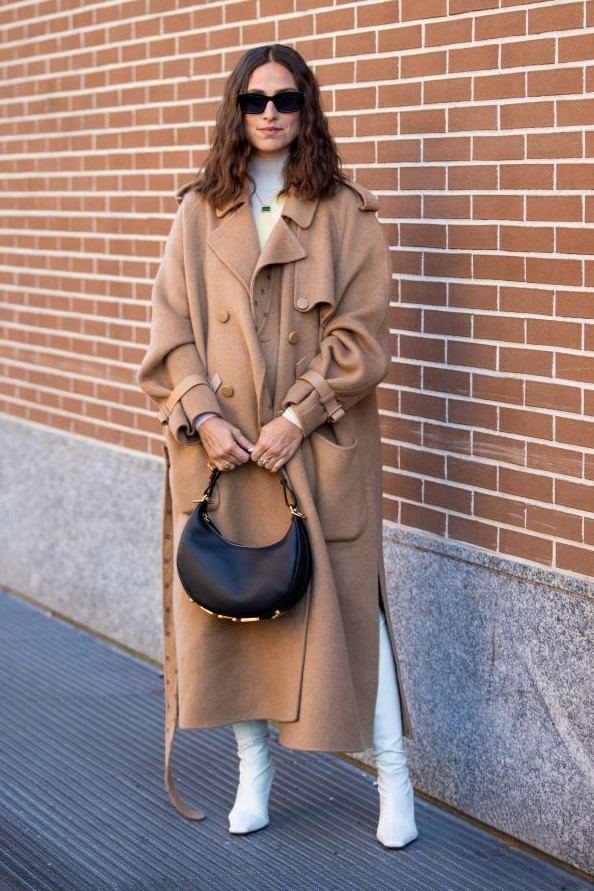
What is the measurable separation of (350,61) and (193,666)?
212 cm

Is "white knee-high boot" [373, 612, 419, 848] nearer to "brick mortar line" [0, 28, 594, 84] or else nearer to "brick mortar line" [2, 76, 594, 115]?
"brick mortar line" [2, 76, 594, 115]

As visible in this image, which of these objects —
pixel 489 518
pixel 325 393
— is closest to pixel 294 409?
pixel 325 393

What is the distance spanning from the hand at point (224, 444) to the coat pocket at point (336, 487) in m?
0.20

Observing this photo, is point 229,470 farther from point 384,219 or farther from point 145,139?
point 145,139

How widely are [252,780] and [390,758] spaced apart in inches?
18.0

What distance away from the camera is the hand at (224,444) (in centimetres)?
411

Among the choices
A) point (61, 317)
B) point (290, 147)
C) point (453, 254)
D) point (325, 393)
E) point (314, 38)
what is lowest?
point (325, 393)

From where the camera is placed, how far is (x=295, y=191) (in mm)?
4176

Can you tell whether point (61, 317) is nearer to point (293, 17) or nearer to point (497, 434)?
point (293, 17)

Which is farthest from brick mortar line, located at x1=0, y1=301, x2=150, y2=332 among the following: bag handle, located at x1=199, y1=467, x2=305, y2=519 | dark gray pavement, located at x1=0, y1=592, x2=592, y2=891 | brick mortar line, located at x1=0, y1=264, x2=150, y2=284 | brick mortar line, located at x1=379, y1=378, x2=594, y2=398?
bag handle, located at x1=199, y1=467, x2=305, y2=519

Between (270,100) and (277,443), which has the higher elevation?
(270,100)

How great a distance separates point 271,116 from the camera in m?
4.10

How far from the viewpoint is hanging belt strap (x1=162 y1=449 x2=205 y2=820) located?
14.9 ft

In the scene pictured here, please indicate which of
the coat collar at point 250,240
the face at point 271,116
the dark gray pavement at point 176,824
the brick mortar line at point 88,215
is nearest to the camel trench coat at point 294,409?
the coat collar at point 250,240
